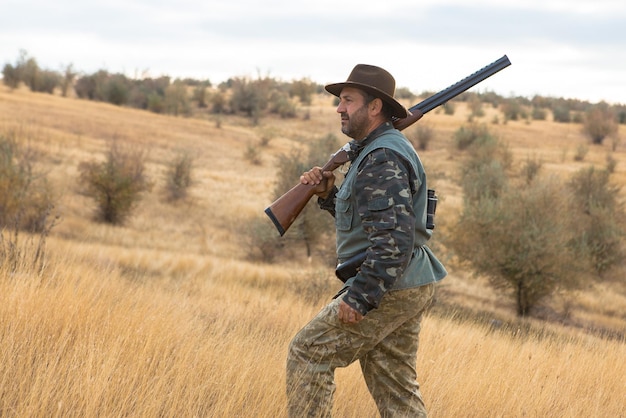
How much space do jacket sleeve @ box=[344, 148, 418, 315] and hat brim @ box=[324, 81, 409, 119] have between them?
0.38m

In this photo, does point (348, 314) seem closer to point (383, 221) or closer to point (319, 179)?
point (383, 221)

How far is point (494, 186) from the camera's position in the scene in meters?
28.4

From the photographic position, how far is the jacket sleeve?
9.70 ft

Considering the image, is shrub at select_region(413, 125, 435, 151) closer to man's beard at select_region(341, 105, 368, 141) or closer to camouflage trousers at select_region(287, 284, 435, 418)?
man's beard at select_region(341, 105, 368, 141)

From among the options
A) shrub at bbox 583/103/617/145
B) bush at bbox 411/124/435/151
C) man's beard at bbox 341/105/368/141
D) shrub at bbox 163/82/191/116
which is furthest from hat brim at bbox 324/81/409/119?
shrub at bbox 163/82/191/116

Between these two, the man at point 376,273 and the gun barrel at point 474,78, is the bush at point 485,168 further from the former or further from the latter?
the man at point 376,273

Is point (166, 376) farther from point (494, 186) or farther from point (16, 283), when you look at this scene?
point (494, 186)

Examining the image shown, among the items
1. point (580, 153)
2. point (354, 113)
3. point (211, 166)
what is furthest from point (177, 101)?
point (354, 113)

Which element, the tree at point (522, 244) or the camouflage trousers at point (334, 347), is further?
the tree at point (522, 244)

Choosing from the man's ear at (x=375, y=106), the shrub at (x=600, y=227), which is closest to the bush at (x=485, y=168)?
the shrub at (x=600, y=227)

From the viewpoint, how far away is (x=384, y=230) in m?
2.98

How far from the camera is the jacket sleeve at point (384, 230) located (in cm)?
296

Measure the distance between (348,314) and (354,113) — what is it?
1052mm

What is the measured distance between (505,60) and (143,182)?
20.8 meters
